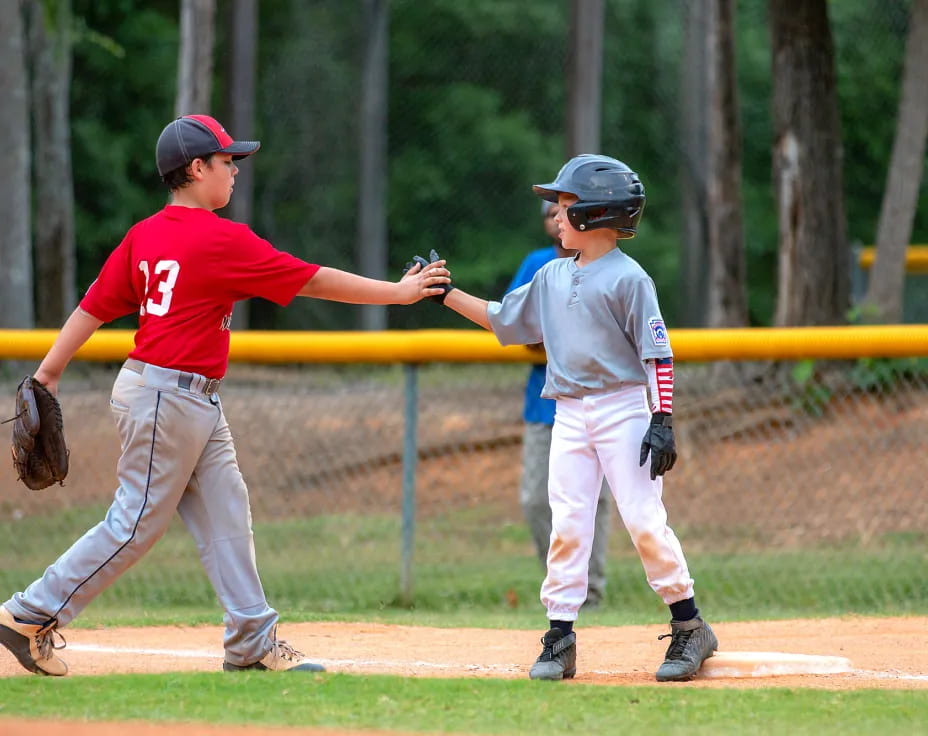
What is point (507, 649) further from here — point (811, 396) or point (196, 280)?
point (811, 396)

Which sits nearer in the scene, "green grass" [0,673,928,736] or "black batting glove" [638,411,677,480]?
"green grass" [0,673,928,736]

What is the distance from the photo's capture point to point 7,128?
1373 cm

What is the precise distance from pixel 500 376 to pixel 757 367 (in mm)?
1908

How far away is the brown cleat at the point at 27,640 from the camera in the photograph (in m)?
4.79

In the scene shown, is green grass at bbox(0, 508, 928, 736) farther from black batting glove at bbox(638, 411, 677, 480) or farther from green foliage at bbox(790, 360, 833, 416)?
green foliage at bbox(790, 360, 833, 416)

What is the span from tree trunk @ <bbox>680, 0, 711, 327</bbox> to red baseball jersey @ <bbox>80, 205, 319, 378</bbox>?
1025 cm

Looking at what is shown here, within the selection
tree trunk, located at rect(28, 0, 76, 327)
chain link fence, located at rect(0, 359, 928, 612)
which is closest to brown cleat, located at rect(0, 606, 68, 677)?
chain link fence, located at rect(0, 359, 928, 612)

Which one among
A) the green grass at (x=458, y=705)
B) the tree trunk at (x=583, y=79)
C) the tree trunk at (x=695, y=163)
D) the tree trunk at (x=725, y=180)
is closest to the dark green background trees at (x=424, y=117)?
the tree trunk at (x=695, y=163)

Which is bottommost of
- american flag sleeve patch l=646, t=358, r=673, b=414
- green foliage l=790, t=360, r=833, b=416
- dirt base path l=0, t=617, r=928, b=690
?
dirt base path l=0, t=617, r=928, b=690

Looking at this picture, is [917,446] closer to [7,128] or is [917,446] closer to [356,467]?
[356,467]

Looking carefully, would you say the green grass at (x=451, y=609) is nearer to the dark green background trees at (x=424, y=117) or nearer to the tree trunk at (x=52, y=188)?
the tree trunk at (x=52, y=188)

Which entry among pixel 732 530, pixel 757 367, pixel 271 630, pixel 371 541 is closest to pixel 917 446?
pixel 732 530

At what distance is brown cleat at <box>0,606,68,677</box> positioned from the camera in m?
4.79

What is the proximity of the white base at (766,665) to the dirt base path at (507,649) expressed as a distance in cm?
5
